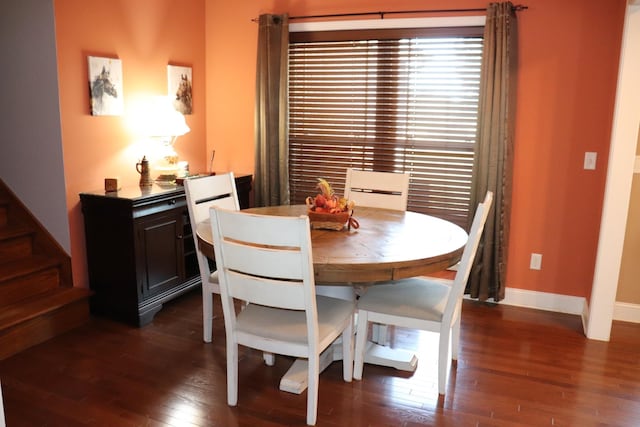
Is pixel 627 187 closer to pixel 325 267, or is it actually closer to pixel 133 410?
pixel 325 267

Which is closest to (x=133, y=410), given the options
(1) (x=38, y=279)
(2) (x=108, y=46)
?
(1) (x=38, y=279)

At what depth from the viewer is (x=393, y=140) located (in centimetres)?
414

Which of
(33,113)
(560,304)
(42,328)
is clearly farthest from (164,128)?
(560,304)

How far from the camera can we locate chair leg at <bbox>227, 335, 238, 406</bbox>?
7.92ft

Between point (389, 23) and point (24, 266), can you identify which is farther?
point (389, 23)

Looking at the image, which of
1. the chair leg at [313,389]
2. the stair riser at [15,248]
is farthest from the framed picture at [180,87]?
the chair leg at [313,389]

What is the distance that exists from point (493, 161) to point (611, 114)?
78cm

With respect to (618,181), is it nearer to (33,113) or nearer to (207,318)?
(207,318)

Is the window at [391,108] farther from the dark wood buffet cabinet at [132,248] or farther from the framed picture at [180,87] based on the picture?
the dark wood buffet cabinet at [132,248]

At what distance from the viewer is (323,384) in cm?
271

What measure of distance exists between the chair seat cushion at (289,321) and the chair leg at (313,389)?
10 cm

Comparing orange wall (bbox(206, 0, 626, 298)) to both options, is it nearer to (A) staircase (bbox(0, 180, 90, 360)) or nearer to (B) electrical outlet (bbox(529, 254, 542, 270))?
(B) electrical outlet (bbox(529, 254, 542, 270))

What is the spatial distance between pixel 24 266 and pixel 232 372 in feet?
5.99

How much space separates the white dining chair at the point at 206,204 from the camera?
3031 millimetres
